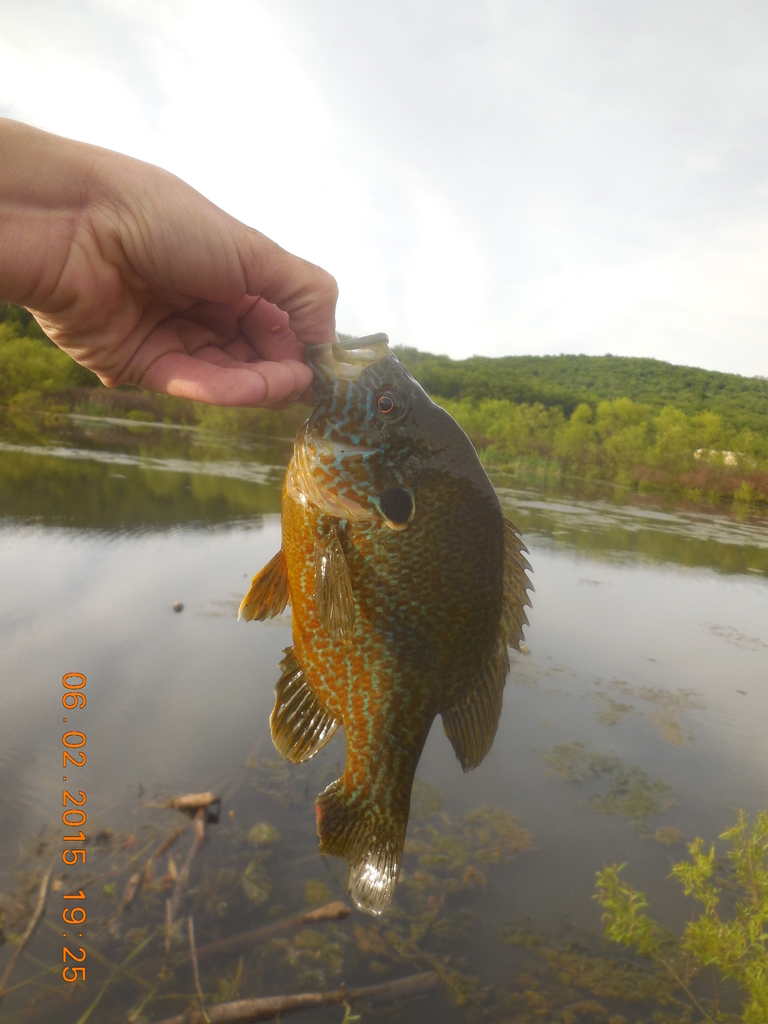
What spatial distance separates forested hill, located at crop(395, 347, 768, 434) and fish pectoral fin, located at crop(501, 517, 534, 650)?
3995 cm

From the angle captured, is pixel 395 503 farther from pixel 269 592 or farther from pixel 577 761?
pixel 577 761

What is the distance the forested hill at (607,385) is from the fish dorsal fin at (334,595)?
1581 inches

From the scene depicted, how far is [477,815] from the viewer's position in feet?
21.6

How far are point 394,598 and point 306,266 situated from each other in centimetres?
111

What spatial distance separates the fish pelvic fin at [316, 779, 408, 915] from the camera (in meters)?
1.83

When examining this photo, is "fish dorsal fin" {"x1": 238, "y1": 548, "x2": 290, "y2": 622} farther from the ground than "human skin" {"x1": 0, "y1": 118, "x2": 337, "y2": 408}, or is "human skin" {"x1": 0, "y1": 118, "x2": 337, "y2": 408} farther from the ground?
"human skin" {"x1": 0, "y1": 118, "x2": 337, "y2": 408}

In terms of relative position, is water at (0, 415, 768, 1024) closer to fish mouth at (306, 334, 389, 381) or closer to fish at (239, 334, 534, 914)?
fish at (239, 334, 534, 914)

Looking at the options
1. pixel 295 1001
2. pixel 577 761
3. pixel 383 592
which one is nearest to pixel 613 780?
pixel 577 761

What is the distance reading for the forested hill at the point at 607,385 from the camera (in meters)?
51.9

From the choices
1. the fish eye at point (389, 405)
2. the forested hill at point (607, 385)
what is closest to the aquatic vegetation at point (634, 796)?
the fish eye at point (389, 405)

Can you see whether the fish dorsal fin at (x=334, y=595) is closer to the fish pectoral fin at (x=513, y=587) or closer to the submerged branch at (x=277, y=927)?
the fish pectoral fin at (x=513, y=587)

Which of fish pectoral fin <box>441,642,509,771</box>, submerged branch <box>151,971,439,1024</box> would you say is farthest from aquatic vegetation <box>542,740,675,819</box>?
fish pectoral fin <box>441,642,509,771</box>
